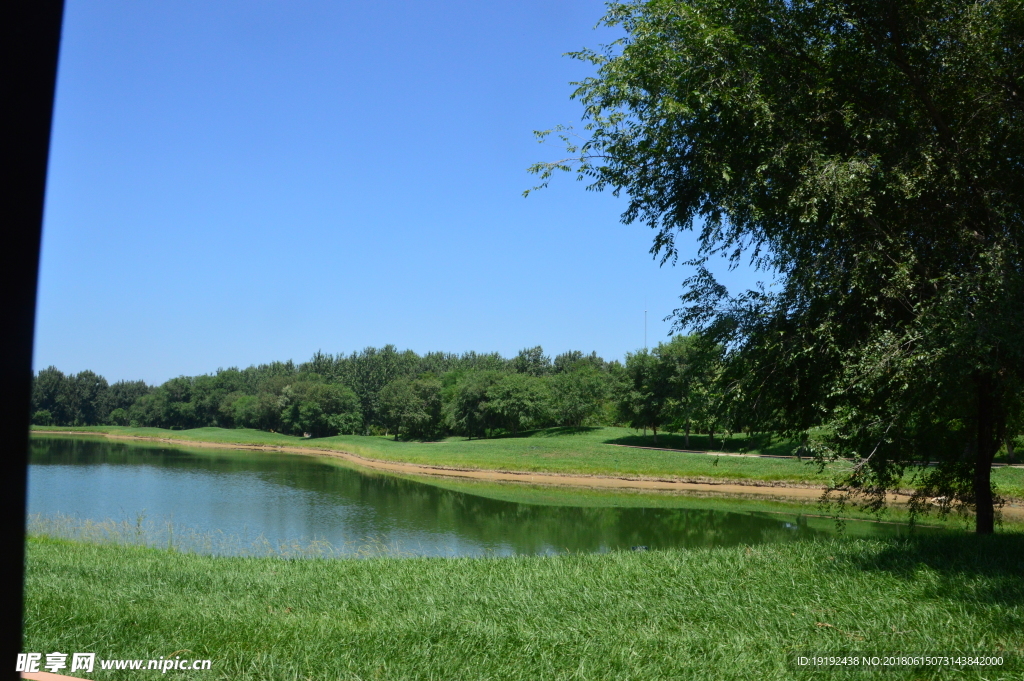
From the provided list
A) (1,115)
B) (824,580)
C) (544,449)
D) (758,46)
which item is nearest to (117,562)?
(1,115)

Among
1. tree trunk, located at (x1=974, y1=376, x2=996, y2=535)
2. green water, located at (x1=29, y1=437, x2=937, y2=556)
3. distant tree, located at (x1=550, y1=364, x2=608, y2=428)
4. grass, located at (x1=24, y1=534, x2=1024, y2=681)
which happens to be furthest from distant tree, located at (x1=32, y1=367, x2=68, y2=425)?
tree trunk, located at (x1=974, y1=376, x2=996, y2=535)

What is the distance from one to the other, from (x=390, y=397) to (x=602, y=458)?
4229cm

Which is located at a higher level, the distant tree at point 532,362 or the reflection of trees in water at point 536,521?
the distant tree at point 532,362

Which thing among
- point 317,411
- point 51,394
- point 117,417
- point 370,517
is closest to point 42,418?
point 51,394

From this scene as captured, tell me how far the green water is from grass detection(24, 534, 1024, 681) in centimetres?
611

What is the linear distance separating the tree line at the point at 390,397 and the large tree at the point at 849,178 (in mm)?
34835

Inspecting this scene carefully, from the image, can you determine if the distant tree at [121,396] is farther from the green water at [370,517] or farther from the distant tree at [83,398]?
the green water at [370,517]

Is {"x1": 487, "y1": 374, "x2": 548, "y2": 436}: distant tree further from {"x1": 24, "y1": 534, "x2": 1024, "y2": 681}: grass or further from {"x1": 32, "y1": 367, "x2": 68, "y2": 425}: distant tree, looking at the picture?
{"x1": 24, "y1": 534, "x2": 1024, "y2": 681}: grass

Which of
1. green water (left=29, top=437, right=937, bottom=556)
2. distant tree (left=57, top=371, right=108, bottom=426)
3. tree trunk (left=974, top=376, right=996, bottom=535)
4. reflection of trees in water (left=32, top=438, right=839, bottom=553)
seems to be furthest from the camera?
distant tree (left=57, top=371, right=108, bottom=426)

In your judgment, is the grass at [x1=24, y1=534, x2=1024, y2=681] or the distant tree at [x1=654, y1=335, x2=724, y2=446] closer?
the grass at [x1=24, y1=534, x2=1024, y2=681]

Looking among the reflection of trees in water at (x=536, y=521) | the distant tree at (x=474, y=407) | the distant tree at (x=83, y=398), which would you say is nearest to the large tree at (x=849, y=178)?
the reflection of trees in water at (x=536, y=521)

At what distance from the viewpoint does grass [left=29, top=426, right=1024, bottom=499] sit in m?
31.3

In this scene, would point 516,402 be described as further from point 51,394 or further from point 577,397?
point 51,394

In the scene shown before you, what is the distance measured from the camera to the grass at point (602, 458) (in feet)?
103
